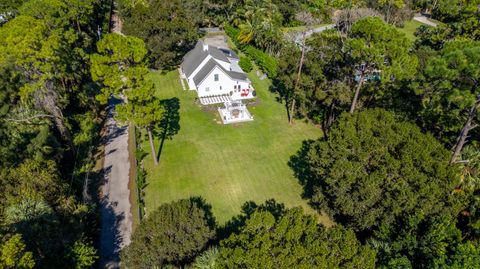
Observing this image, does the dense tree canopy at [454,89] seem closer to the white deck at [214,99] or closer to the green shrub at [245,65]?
the white deck at [214,99]

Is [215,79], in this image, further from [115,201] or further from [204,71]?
[115,201]

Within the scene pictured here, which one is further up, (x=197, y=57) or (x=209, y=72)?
(x=209, y=72)

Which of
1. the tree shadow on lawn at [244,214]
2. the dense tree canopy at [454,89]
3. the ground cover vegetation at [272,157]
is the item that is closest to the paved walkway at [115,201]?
the ground cover vegetation at [272,157]

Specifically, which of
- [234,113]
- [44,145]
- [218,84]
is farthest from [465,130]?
[44,145]

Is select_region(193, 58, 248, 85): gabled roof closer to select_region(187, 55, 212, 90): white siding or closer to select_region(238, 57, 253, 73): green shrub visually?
select_region(187, 55, 212, 90): white siding

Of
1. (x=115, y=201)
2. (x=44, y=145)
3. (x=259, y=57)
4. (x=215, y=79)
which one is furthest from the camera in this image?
(x=259, y=57)

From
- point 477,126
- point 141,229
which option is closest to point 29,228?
point 141,229
